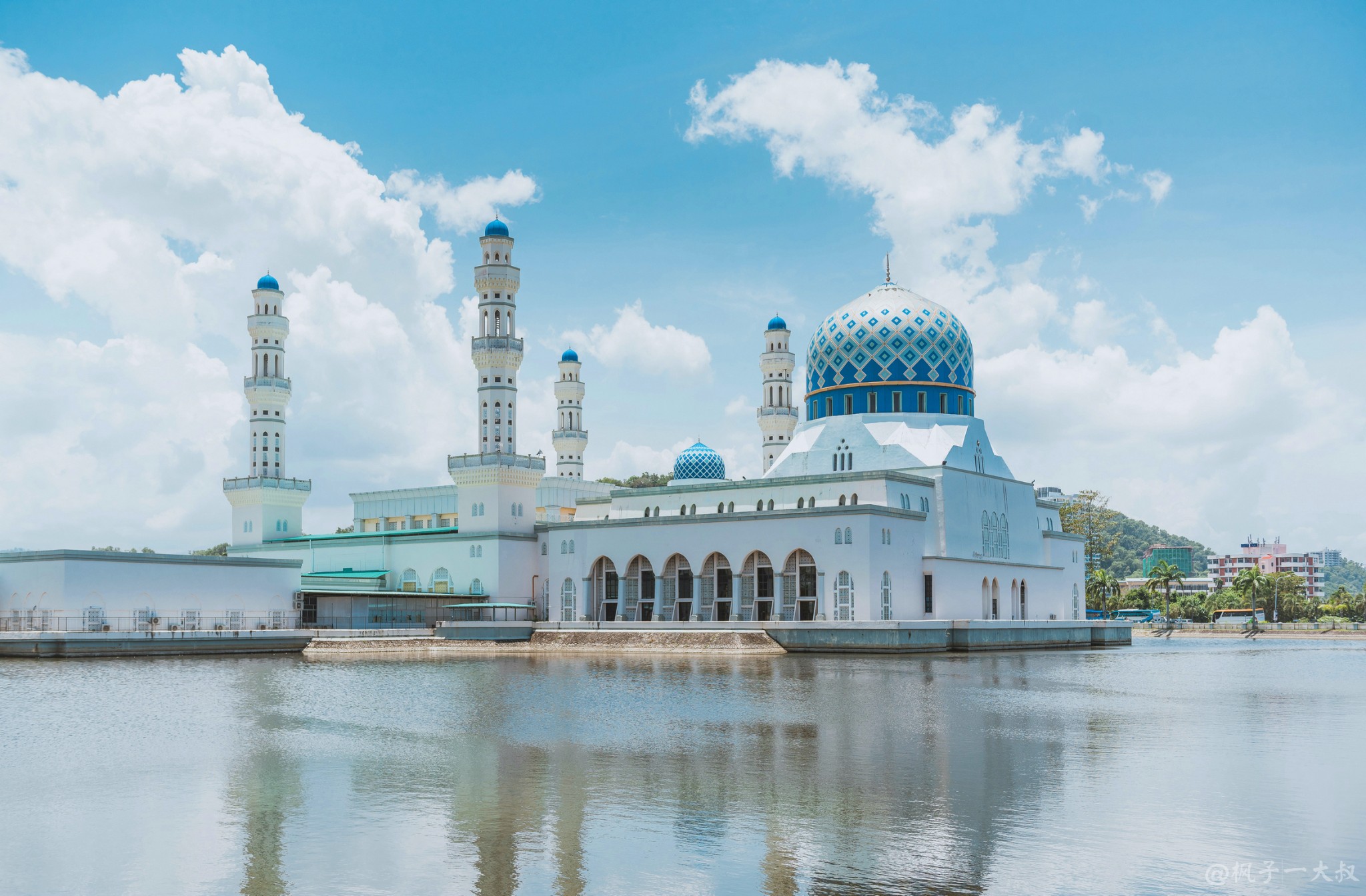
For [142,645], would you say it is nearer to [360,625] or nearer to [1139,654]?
[360,625]

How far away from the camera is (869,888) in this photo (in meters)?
10.4

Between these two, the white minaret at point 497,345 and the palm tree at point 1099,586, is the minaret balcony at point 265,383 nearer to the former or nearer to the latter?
Result: the white minaret at point 497,345

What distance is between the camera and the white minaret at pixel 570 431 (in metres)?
74.2

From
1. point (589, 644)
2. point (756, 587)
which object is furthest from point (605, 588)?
point (756, 587)

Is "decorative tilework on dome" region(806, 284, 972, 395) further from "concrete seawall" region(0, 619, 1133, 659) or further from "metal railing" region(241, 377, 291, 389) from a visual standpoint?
"metal railing" region(241, 377, 291, 389)

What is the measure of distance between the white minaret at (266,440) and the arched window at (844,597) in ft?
97.1

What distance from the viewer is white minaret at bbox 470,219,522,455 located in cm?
5809

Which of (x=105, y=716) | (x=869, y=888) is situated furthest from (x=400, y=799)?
(x=105, y=716)

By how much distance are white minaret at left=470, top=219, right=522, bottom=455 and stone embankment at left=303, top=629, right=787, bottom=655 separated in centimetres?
1021

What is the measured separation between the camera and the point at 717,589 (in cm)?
5428

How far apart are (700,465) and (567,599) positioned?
10340 mm

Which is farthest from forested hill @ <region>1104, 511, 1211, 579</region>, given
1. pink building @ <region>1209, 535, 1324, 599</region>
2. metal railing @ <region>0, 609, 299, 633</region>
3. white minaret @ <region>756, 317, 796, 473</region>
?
metal railing @ <region>0, 609, 299, 633</region>

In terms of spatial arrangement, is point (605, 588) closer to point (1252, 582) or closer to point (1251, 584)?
point (1252, 582)

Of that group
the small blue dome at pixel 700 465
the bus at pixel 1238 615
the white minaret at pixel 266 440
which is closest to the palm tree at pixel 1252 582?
the bus at pixel 1238 615
